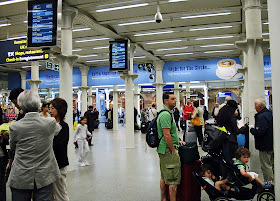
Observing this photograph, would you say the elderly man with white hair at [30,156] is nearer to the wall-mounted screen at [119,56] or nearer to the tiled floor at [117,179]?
the tiled floor at [117,179]

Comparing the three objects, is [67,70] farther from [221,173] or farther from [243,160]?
[243,160]

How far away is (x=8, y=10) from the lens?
849 cm

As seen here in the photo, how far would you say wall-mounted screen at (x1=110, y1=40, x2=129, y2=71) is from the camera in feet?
34.4

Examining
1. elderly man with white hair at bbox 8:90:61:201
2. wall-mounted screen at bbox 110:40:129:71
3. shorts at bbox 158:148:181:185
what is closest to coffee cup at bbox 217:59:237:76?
wall-mounted screen at bbox 110:40:129:71

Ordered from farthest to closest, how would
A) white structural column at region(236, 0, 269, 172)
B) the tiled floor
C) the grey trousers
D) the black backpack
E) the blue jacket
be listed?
1. white structural column at region(236, 0, 269, 172)
2. the tiled floor
3. the grey trousers
4. the blue jacket
5. the black backpack

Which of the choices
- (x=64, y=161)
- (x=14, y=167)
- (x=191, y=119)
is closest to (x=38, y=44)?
(x=64, y=161)

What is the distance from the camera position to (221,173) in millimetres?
4156

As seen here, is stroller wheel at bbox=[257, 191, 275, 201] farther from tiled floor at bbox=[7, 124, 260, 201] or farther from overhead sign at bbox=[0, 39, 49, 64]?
overhead sign at bbox=[0, 39, 49, 64]

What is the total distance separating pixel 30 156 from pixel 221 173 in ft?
9.42

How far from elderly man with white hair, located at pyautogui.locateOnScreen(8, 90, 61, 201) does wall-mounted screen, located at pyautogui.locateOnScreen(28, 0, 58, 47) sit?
13.7ft

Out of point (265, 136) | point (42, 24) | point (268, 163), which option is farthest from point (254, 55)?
point (42, 24)

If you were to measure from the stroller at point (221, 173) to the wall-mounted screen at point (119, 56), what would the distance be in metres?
6.57

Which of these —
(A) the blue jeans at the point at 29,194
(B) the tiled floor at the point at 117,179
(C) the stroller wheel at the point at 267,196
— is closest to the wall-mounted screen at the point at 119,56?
(B) the tiled floor at the point at 117,179

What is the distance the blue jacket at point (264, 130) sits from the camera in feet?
15.0
